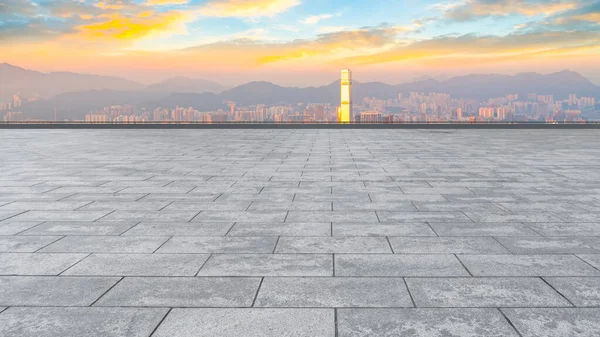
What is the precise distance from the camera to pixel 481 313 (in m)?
4.31

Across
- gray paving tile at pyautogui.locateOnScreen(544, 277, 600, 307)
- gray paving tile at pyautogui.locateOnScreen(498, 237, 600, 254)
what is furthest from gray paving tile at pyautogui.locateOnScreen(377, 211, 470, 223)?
gray paving tile at pyautogui.locateOnScreen(544, 277, 600, 307)

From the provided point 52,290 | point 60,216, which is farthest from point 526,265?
point 60,216

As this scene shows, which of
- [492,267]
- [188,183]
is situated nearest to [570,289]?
[492,267]

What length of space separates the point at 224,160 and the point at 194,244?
10224mm

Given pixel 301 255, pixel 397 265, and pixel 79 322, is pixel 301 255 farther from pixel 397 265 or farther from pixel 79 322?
pixel 79 322

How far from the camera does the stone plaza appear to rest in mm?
4207

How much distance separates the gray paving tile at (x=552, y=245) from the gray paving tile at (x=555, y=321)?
72.3 inches

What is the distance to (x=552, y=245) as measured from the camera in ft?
21.0

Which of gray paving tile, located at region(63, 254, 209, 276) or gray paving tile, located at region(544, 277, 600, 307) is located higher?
gray paving tile, located at region(63, 254, 209, 276)

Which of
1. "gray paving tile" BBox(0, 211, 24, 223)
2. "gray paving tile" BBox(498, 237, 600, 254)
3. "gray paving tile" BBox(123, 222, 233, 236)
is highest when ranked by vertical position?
"gray paving tile" BBox(0, 211, 24, 223)

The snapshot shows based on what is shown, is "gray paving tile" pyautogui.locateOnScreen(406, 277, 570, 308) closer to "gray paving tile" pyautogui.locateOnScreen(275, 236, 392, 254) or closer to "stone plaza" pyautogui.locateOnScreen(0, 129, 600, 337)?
"stone plaza" pyautogui.locateOnScreen(0, 129, 600, 337)

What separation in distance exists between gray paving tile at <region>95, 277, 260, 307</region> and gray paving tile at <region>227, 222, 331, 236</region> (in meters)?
1.87

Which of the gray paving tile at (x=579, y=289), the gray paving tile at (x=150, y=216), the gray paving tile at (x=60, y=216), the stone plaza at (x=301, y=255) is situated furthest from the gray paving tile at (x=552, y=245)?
the gray paving tile at (x=60, y=216)

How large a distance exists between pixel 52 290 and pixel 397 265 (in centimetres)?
376
